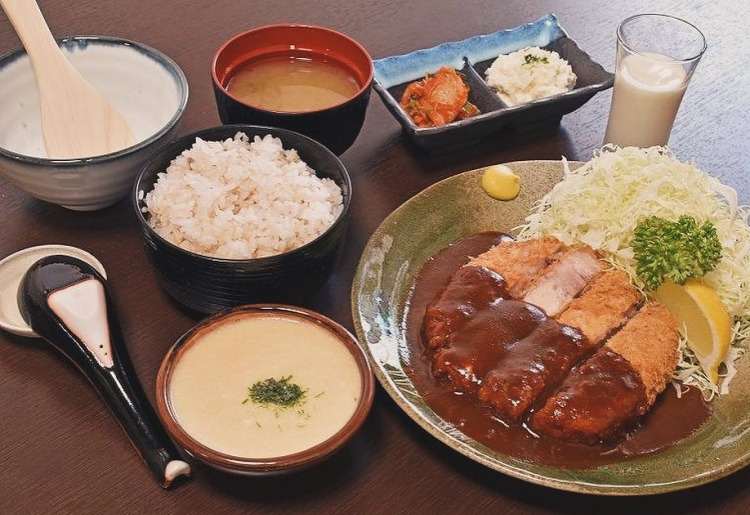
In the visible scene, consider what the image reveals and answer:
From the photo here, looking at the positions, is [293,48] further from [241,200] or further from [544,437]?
[544,437]

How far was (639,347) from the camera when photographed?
184 centimetres

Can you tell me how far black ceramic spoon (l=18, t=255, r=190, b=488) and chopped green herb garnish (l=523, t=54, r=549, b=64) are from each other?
58.2 inches

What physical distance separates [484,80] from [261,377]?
140cm

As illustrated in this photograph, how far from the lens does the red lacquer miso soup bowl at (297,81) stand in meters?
2.19

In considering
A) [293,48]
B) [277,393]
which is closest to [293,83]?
[293,48]

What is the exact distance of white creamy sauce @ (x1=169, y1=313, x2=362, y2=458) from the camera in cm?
155

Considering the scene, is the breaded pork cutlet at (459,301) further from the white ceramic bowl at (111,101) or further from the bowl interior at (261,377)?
the white ceramic bowl at (111,101)

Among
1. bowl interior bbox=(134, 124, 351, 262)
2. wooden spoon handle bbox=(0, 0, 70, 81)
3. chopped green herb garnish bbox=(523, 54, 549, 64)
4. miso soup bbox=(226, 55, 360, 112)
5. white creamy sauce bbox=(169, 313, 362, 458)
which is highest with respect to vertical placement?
wooden spoon handle bbox=(0, 0, 70, 81)

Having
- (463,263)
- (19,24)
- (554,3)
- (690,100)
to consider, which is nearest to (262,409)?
(463,263)

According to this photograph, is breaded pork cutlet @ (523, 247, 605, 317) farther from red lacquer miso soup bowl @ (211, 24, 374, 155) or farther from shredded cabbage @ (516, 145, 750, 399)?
red lacquer miso soup bowl @ (211, 24, 374, 155)

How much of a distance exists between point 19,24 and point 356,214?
39.4 inches

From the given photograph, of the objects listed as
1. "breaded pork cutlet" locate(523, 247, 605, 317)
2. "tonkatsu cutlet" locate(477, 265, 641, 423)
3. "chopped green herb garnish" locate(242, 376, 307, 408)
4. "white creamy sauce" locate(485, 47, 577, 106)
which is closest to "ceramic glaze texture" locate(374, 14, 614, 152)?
"white creamy sauce" locate(485, 47, 577, 106)

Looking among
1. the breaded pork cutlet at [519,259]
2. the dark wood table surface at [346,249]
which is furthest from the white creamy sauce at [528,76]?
the breaded pork cutlet at [519,259]

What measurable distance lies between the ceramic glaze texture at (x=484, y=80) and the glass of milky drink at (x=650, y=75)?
12 centimetres
